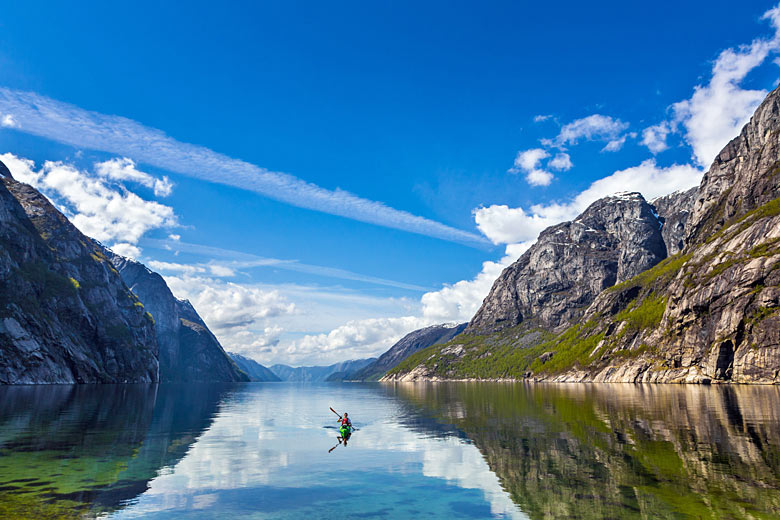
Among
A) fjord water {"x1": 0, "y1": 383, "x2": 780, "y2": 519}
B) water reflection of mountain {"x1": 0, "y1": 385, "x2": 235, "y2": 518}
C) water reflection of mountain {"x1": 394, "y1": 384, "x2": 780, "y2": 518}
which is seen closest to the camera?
water reflection of mountain {"x1": 394, "y1": 384, "x2": 780, "y2": 518}

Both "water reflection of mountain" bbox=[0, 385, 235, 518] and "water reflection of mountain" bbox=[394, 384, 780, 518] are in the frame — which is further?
"water reflection of mountain" bbox=[0, 385, 235, 518]

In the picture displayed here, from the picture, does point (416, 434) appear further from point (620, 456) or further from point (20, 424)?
point (20, 424)

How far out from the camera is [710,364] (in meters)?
169

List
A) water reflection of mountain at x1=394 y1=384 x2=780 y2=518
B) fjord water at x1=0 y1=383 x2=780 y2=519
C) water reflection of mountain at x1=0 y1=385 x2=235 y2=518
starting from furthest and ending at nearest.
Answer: water reflection of mountain at x1=0 y1=385 x2=235 y2=518
fjord water at x1=0 y1=383 x2=780 y2=519
water reflection of mountain at x1=394 y1=384 x2=780 y2=518

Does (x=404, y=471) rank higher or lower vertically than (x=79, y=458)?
lower

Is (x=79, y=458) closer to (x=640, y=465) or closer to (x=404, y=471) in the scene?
(x=404, y=471)

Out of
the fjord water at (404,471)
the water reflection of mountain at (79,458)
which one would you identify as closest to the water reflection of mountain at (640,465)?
the fjord water at (404,471)

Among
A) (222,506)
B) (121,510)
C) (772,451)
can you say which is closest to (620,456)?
(772,451)

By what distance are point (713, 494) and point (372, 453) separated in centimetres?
2699

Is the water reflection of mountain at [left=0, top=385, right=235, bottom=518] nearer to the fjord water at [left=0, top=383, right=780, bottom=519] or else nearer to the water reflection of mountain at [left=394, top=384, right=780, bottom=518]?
the fjord water at [left=0, top=383, right=780, bottom=519]

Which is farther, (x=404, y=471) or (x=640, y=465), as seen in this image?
(x=404, y=471)

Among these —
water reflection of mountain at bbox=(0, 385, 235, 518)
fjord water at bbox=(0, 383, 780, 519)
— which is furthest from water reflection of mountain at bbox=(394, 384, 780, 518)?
water reflection of mountain at bbox=(0, 385, 235, 518)

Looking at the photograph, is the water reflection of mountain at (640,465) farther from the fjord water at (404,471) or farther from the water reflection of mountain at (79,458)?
the water reflection of mountain at (79,458)

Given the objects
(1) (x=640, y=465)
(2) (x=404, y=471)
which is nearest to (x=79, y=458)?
(2) (x=404, y=471)
